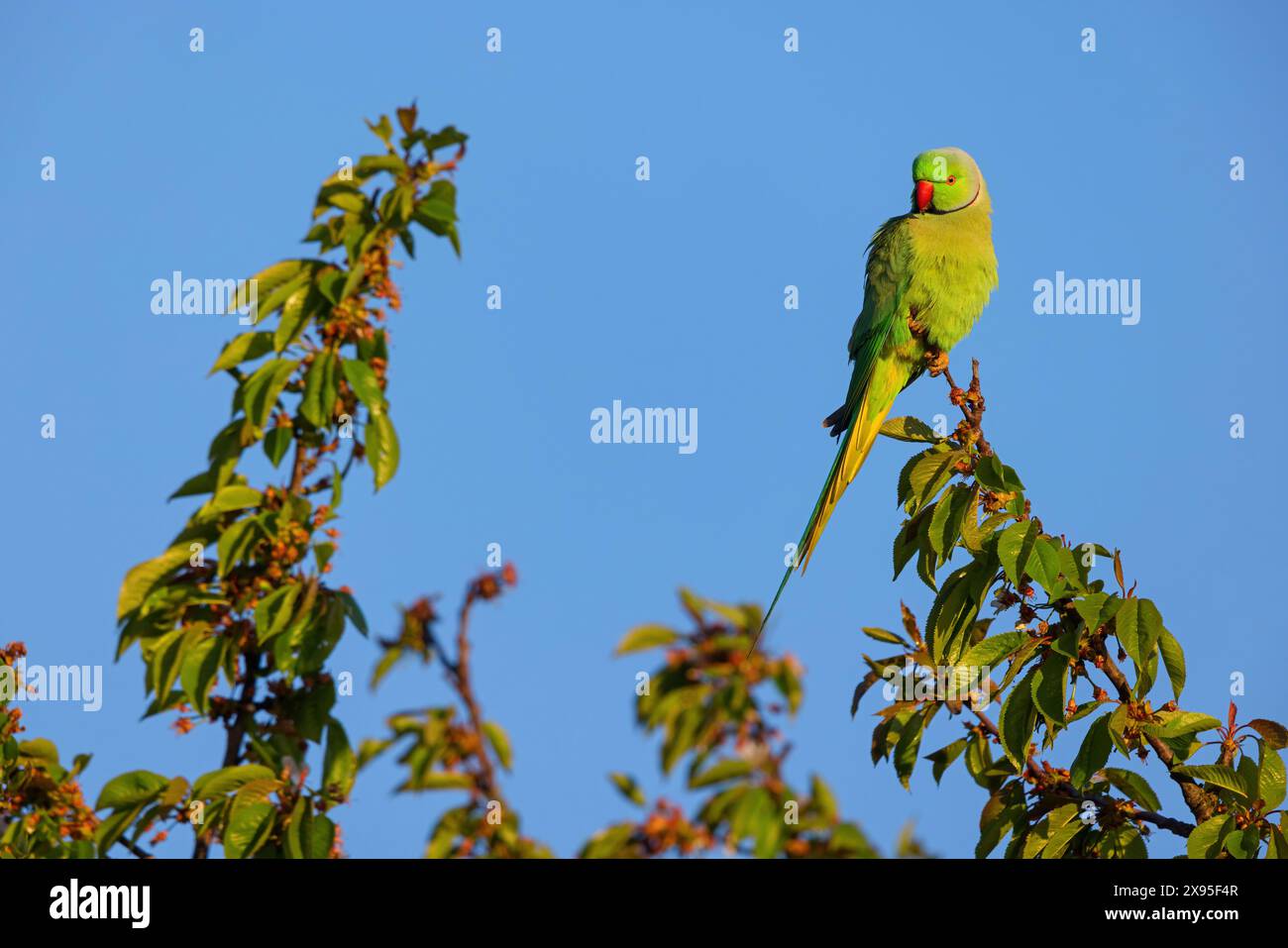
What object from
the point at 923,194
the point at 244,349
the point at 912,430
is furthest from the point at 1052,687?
the point at 923,194

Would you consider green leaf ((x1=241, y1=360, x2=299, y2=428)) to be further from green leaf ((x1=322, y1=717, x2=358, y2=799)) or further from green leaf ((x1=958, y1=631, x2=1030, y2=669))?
green leaf ((x1=958, y1=631, x2=1030, y2=669))

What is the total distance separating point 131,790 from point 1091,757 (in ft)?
8.75

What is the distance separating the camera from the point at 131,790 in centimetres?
355

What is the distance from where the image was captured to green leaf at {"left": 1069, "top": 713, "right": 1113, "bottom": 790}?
3068 mm

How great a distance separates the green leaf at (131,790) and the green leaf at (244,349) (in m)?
1.33

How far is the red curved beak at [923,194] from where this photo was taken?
6.58 metres

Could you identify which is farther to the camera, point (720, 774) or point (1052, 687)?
point (720, 774)

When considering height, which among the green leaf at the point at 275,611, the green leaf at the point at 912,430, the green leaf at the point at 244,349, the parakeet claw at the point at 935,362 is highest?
the parakeet claw at the point at 935,362

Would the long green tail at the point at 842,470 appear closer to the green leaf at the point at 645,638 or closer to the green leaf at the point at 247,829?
the green leaf at the point at 645,638

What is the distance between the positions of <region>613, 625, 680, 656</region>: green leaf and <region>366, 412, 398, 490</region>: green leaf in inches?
56.9

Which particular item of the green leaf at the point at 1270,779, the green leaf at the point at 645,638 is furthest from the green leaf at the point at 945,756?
the green leaf at the point at 645,638

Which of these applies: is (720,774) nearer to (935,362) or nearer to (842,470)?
(842,470)

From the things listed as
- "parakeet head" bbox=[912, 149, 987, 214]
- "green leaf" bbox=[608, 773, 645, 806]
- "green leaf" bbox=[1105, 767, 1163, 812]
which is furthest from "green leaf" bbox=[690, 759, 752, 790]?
"parakeet head" bbox=[912, 149, 987, 214]
